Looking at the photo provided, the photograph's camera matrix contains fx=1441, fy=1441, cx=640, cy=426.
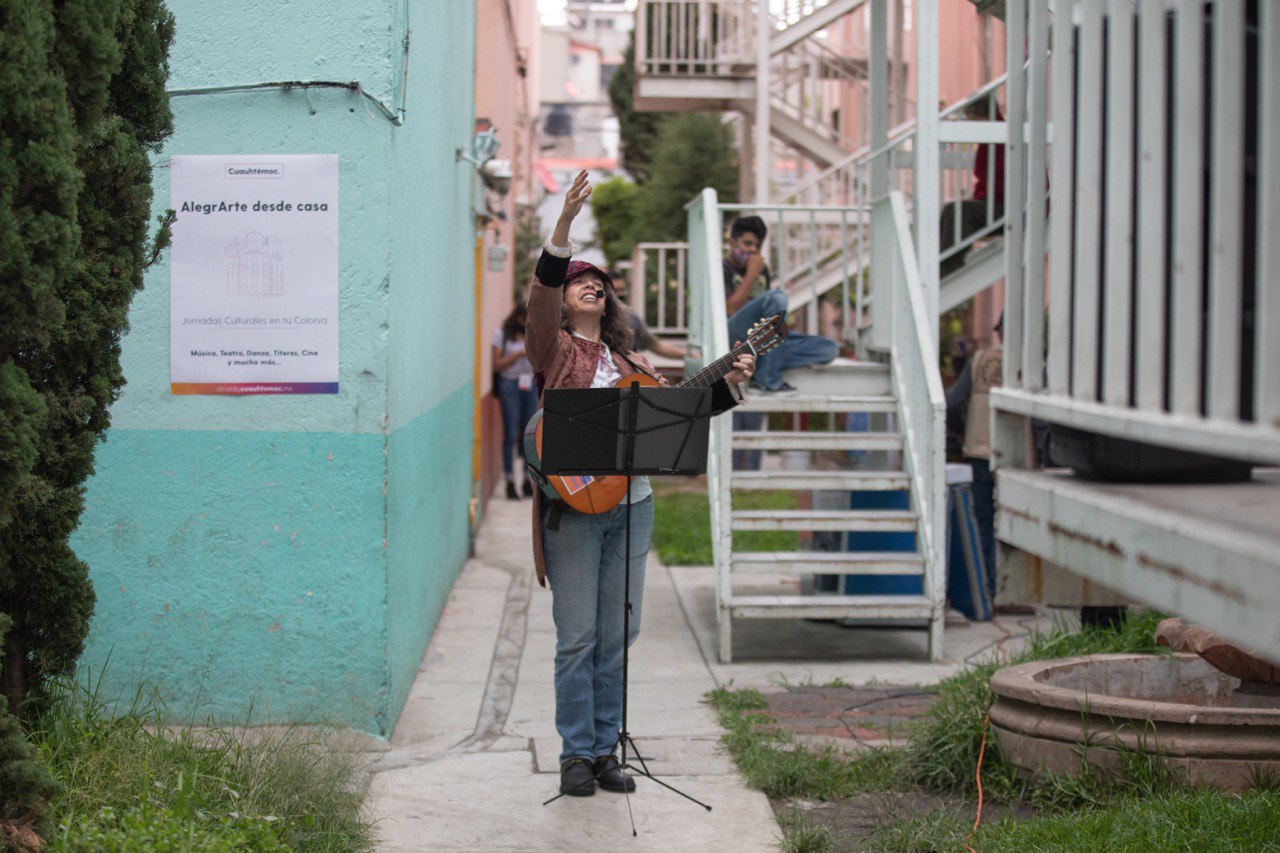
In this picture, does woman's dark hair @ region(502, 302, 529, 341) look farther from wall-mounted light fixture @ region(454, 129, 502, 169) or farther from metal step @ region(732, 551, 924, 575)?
metal step @ region(732, 551, 924, 575)

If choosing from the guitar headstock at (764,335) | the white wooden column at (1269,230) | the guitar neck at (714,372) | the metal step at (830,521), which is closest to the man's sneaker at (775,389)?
the metal step at (830,521)

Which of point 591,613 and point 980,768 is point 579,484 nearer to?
point 591,613

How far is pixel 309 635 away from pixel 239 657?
11.3 inches

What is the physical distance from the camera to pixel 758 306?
8398 mm

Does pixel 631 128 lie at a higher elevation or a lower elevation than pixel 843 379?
higher

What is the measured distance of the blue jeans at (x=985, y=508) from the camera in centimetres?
865

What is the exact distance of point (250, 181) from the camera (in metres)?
5.58

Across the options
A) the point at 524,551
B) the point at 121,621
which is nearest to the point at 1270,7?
the point at 121,621

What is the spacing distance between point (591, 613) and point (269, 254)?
1877 millimetres

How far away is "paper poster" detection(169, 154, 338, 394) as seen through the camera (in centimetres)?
558

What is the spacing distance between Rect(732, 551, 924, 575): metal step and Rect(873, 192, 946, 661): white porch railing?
0.11m

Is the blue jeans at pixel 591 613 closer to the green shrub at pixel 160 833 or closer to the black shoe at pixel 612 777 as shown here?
the black shoe at pixel 612 777

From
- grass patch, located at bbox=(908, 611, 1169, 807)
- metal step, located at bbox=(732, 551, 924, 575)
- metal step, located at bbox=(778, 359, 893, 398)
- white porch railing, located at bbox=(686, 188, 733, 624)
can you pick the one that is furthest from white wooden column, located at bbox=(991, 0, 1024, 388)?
metal step, located at bbox=(778, 359, 893, 398)

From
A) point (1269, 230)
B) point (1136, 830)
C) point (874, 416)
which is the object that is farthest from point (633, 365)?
point (874, 416)
